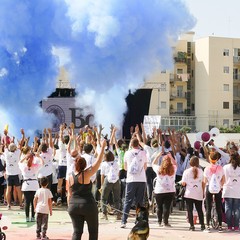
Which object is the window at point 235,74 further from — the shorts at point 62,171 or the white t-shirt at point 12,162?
the white t-shirt at point 12,162

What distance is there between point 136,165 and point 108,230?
4.32 feet

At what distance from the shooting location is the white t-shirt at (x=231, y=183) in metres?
10.8

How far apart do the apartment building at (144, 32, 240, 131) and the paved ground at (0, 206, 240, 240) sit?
153 ft

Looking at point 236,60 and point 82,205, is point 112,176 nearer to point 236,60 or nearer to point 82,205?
point 82,205

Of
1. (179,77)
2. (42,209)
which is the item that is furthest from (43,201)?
(179,77)

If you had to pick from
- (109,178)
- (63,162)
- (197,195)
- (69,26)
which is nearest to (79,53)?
(69,26)

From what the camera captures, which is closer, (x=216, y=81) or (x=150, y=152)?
(x=150, y=152)

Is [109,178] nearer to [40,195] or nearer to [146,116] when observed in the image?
[40,195]

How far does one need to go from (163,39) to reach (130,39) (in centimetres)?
106

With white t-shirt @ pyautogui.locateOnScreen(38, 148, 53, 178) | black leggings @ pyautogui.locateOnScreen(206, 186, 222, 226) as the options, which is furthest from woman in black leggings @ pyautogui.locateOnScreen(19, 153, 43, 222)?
black leggings @ pyautogui.locateOnScreen(206, 186, 222, 226)

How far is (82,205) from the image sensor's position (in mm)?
7504

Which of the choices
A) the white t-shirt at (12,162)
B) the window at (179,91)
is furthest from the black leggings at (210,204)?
the window at (179,91)

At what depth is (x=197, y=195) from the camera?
10.8 metres

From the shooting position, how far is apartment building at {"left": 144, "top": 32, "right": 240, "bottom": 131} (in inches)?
2359
